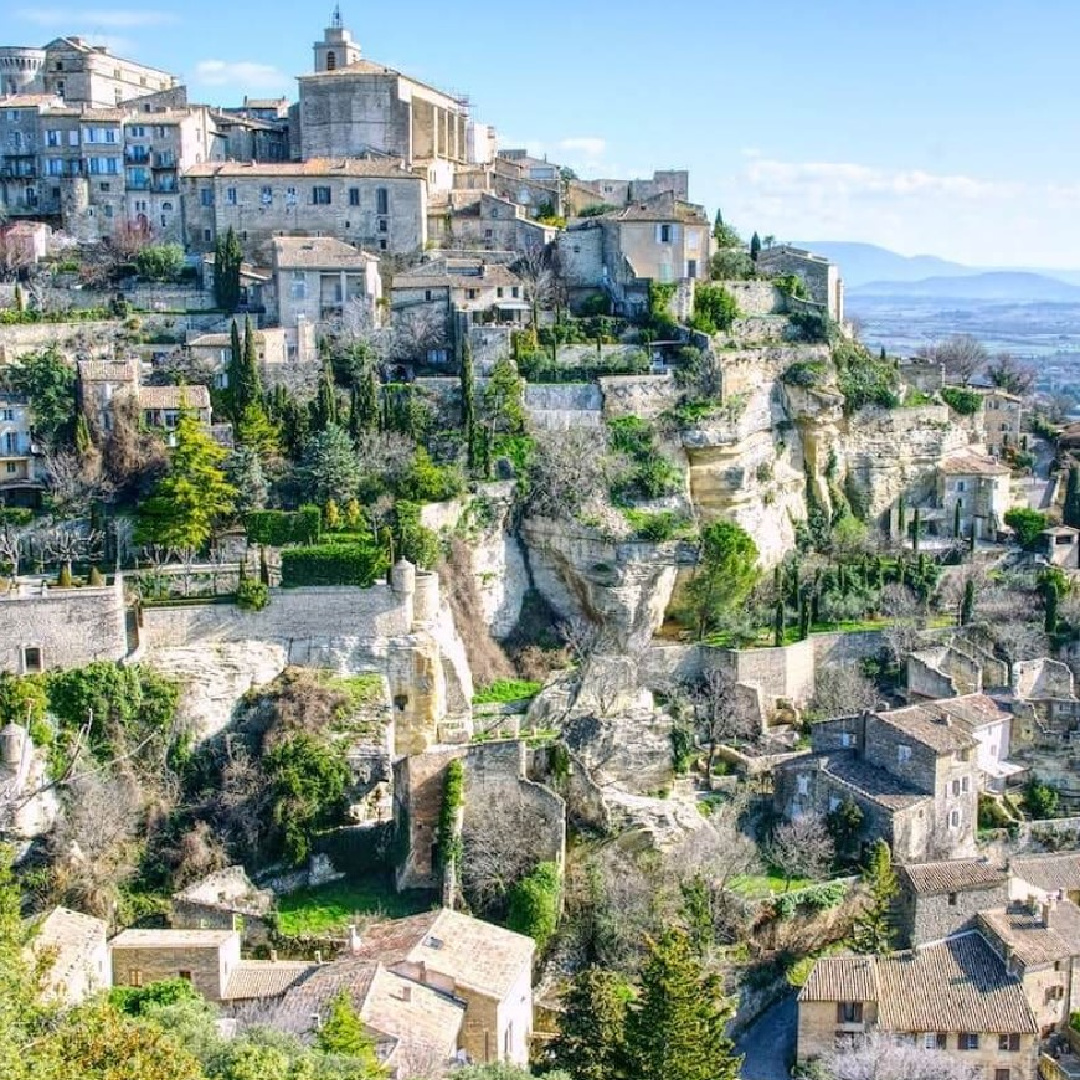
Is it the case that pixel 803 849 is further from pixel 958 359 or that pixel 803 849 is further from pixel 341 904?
pixel 958 359

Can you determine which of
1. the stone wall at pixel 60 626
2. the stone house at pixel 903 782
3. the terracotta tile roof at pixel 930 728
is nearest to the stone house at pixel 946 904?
the stone house at pixel 903 782

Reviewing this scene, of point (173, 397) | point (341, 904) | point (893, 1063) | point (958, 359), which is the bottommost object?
point (893, 1063)

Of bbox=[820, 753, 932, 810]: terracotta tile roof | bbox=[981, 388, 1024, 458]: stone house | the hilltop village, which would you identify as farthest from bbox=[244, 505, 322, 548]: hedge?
bbox=[981, 388, 1024, 458]: stone house

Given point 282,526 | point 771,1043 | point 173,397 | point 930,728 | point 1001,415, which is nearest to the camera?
point 771,1043

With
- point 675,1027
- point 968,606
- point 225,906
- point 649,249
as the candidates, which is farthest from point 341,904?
point 649,249

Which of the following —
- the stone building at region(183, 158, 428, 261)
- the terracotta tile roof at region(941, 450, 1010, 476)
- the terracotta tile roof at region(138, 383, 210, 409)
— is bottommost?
the terracotta tile roof at region(941, 450, 1010, 476)

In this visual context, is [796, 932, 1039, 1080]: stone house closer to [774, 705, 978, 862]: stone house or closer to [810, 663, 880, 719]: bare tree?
[774, 705, 978, 862]: stone house
